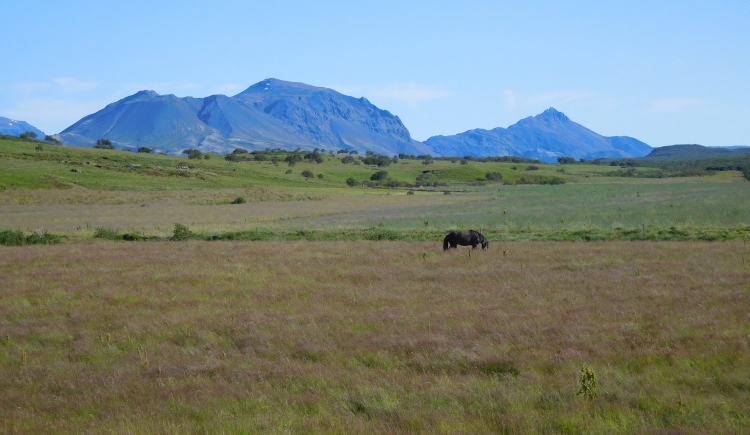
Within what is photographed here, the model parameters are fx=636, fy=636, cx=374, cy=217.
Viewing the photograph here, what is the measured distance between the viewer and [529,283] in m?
19.1

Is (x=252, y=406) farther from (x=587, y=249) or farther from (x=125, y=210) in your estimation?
(x=125, y=210)

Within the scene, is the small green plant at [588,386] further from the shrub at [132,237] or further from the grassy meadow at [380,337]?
the shrub at [132,237]

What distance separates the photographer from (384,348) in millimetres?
12297

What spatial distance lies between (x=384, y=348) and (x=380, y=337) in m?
0.73

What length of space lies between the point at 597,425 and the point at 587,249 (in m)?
20.1

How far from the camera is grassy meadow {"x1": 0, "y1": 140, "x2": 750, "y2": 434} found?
8.76m

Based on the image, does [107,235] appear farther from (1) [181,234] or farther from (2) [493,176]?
(2) [493,176]

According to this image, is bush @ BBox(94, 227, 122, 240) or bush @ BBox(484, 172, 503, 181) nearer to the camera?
bush @ BBox(94, 227, 122, 240)

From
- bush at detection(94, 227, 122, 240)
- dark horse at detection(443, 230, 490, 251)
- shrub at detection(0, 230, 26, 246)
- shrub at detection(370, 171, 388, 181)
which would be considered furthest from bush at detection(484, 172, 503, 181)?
dark horse at detection(443, 230, 490, 251)

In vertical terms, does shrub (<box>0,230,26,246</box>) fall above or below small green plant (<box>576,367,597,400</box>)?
below

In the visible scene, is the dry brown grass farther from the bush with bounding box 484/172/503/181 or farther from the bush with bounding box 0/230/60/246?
the bush with bounding box 484/172/503/181

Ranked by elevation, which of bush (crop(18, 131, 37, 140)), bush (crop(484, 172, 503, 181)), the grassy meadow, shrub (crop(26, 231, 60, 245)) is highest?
bush (crop(18, 131, 37, 140))

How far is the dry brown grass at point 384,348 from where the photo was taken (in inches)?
341

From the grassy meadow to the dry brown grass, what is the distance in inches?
1.9
